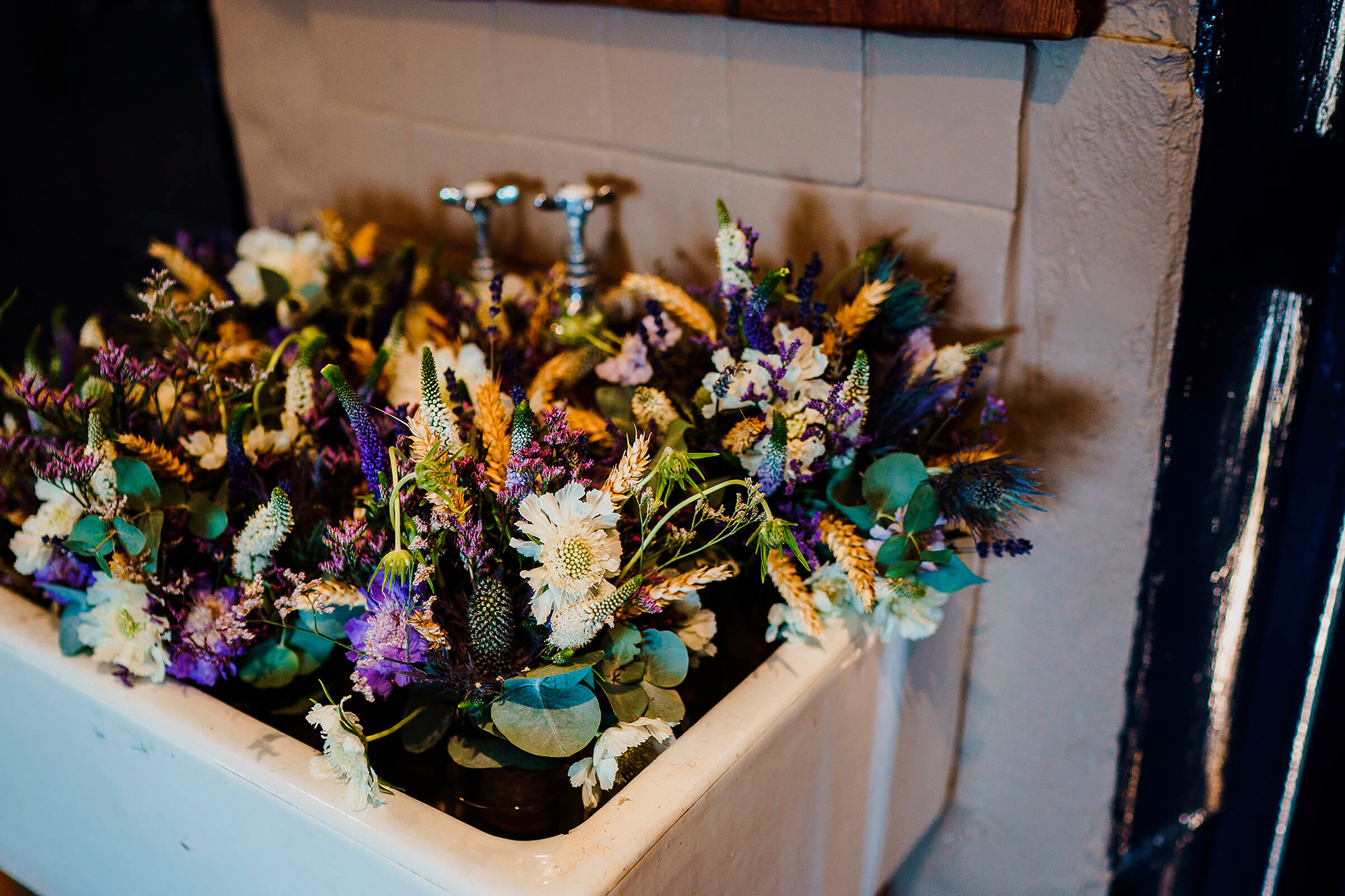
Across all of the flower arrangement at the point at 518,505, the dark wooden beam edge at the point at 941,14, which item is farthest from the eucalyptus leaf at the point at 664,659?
the dark wooden beam edge at the point at 941,14

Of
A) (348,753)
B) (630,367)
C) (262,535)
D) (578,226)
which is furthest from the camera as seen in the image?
(578,226)

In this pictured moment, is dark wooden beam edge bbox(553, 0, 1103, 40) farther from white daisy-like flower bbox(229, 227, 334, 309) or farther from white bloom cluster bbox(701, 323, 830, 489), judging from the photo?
white daisy-like flower bbox(229, 227, 334, 309)

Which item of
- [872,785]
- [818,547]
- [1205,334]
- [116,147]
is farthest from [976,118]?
[116,147]

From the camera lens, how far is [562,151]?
3.56ft

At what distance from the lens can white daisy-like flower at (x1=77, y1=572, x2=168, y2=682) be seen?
2.31 feet

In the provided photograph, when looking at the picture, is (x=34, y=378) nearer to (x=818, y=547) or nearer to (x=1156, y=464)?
(x=818, y=547)

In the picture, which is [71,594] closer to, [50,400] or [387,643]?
[50,400]

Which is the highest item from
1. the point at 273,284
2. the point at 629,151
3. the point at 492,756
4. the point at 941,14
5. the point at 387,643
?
the point at 941,14

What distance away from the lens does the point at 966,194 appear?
2.75 feet

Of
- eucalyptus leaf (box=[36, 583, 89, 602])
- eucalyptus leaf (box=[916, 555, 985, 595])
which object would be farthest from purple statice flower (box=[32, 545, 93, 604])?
eucalyptus leaf (box=[916, 555, 985, 595])

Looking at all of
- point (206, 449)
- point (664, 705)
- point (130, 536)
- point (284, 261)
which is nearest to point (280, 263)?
point (284, 261)

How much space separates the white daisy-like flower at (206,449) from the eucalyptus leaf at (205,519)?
0.04 m

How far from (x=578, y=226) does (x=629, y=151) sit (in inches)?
4.3

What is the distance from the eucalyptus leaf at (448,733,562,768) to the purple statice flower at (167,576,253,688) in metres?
0.17
